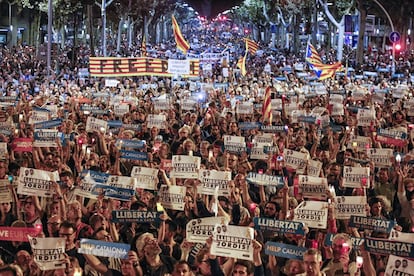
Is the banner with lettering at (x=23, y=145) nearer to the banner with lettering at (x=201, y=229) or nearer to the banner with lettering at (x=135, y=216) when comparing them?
the banner with lettering at (x=135, y=216)

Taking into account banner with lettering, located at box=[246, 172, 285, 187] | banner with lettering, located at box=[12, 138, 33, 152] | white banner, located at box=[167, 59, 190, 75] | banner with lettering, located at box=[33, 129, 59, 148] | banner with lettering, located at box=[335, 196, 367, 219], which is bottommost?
banner with lettering, located at box=[335, 196, 367, 219]

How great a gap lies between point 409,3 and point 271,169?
44.4 meters

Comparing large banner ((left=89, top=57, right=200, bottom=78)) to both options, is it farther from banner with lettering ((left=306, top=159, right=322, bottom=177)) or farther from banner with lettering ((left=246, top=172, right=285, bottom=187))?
banner with lettering ((left=246, top=172, right=285, bottom=187))

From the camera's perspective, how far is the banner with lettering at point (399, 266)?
22.6ft

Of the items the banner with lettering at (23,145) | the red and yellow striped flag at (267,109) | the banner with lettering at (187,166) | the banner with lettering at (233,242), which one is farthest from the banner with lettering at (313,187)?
the red and yellow striped flag at (267,109)

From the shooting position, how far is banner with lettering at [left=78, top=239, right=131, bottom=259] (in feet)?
24.9

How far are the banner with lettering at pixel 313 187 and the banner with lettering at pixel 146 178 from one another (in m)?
1.82

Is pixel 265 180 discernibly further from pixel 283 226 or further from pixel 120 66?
pixel 120 66

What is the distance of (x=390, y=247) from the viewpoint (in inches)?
293

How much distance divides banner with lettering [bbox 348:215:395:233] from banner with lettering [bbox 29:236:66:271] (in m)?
3.00

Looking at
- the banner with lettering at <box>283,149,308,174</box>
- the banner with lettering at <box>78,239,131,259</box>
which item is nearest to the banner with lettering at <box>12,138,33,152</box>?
the banner with lettering at <box>283,149,308,174</box>

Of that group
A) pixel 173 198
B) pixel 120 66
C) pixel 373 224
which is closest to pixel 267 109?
pixel 120 66

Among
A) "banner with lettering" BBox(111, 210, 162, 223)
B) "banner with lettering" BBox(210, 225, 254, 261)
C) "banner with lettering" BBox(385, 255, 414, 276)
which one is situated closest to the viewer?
"banner with lettering" BBox(385, 255, 414, 276)

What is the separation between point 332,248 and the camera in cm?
804
